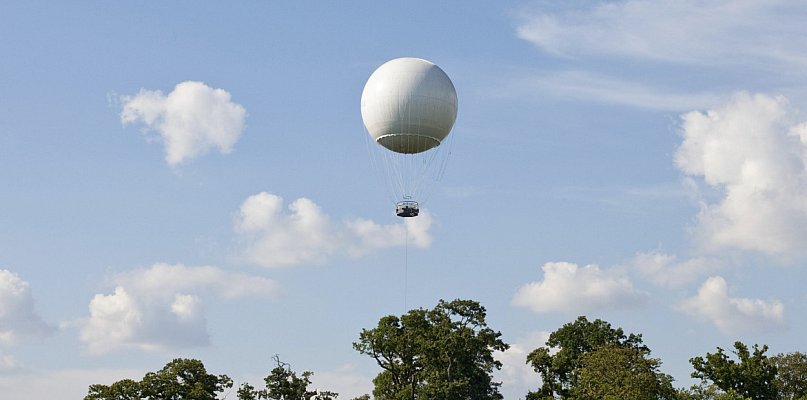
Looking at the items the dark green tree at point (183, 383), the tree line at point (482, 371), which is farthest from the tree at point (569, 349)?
the dark green tree at point (183, 383)

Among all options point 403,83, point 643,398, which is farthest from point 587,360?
point 403,83

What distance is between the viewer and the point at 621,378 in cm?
7806

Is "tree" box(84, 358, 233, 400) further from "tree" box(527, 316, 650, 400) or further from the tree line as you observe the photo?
"tree" box(527, 316, 650, 400)

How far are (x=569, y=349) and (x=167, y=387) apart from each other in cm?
3418

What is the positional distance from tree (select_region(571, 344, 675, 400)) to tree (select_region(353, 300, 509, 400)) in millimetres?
9255

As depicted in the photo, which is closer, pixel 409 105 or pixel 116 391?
pixel 409 105

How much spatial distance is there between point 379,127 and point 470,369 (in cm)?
3050

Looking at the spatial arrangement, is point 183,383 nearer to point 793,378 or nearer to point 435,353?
point 435,353

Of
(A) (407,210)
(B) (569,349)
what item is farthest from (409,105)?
(B) (569,349)

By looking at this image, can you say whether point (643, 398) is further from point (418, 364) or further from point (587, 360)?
point (418, 364)

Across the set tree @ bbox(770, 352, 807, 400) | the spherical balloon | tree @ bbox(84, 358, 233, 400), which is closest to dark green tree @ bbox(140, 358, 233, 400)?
tree @ bbox(84, 358, 233, 400)

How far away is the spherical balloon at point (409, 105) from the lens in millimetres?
64688

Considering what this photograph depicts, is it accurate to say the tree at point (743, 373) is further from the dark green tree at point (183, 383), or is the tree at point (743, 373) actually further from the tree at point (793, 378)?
the dark green tree at point (183, 383)

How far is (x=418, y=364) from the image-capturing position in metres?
91.5
